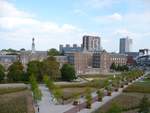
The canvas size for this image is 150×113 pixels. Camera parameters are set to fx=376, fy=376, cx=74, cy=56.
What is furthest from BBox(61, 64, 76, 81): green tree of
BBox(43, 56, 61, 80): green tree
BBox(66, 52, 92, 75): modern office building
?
BBox(66, 52, 92, 75): modern office building

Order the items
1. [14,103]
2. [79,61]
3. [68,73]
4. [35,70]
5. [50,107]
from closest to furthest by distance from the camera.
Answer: [50,107] → [14,103] → [35,70] → [68,73] → [79,61]

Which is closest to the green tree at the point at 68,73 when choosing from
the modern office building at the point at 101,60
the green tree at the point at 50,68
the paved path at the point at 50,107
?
the green tree at the point at 50,68

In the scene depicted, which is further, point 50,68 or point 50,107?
point 50,68

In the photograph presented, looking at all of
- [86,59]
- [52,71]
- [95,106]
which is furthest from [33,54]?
[95,106]

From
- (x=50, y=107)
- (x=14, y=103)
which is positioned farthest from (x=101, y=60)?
(x=50, y=107)

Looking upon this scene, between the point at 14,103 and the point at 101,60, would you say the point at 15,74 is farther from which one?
the point at 101,60

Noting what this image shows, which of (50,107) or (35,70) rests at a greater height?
(35,70)

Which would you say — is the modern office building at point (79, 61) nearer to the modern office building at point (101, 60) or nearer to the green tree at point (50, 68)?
the modern office building at point (101, 60)

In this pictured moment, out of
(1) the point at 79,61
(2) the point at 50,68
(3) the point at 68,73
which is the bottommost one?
(3) the point at 68,73

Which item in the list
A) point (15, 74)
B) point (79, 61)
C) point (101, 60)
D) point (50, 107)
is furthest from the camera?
point (101, 60)

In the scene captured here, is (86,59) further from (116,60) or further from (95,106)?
(95,106)

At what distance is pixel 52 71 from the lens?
8650 centimetres

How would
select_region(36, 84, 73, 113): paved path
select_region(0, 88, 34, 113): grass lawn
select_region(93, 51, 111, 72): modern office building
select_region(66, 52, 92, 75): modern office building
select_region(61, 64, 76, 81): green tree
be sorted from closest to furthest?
select_region(0, 88, 34, 113): grass lawn < select_region(36, 84, 73, 113): paved path < select_region(61, 64, 76, 81): green tree < select_region(66, 52, 92, 75): modern office building < select_region(93, 51, 111, 72): modern office building

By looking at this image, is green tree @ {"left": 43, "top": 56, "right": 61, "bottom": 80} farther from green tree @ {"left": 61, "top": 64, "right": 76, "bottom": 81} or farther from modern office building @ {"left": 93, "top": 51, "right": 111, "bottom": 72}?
modern office building @ {"left": 93, "top": 51, "right": 111, "bottom": 72}
